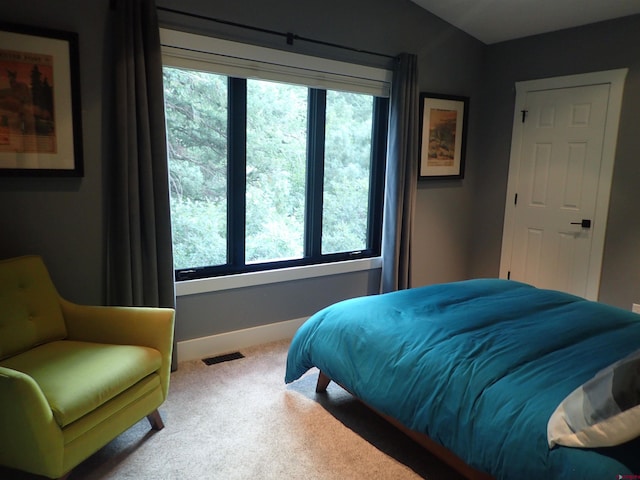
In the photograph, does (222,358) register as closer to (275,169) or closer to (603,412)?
(275,169)

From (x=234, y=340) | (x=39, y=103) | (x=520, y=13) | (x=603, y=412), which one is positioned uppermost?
(x=520, y=13)

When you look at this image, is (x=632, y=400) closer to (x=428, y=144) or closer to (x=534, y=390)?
(x=534, y=390)

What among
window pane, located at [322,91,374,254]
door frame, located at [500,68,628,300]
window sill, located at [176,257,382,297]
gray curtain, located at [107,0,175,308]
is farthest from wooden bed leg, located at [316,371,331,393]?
door frame, located at [500,68,628,300]

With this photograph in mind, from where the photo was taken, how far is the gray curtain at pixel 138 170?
101 inches

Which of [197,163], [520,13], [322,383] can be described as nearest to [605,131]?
[520,13]

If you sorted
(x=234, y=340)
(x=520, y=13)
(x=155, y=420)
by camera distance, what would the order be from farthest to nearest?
1. (x=520, y=13)
2. (x=234, y=340)
3. (x=155, y=420)

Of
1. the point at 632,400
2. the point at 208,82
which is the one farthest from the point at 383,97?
the point at 632,400

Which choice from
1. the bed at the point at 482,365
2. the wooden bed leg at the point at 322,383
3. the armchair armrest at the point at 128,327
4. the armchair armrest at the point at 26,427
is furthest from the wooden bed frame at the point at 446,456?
the armchair armrest at the point at 26,427

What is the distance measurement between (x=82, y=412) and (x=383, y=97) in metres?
3.06

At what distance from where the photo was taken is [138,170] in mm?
2678

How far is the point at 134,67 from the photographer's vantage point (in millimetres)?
2588

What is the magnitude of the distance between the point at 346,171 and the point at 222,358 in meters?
1.72

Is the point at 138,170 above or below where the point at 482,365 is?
above

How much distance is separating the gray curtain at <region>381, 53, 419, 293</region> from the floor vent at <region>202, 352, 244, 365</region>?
1.35 metres
